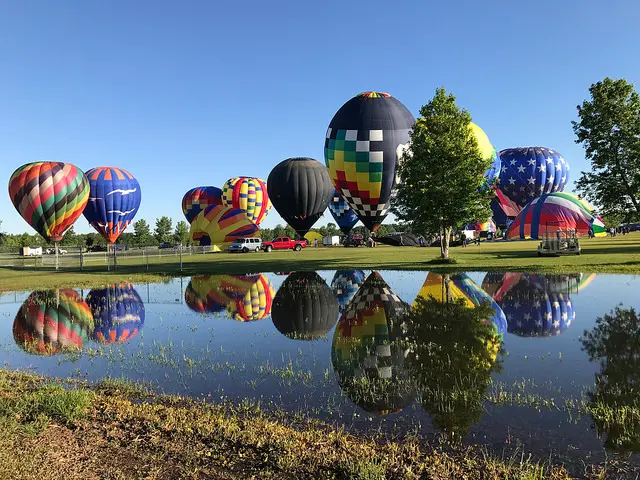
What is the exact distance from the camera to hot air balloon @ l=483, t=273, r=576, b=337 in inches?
432

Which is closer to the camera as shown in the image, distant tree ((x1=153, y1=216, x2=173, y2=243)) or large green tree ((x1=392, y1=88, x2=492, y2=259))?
large green tree ((x1=392, y1=88, x2=492, y2=259))

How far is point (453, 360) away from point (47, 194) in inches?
1627

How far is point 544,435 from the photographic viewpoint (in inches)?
211

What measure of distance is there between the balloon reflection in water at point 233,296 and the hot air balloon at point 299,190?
35.6 m

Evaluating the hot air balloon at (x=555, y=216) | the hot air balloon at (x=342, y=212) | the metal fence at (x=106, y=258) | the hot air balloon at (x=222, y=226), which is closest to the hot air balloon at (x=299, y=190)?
→ the hot air balloon at (x=222, y=226)

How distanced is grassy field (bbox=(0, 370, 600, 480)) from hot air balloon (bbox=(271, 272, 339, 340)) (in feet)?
17.2

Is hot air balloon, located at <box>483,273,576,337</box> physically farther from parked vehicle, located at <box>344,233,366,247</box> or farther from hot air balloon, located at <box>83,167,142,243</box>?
parked vehicle, located at <box>344,233,366,247</box>

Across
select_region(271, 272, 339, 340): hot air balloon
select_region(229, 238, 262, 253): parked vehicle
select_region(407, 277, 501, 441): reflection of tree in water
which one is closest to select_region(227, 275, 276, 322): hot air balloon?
select_region(271, 272, 339, 340): hot air balloon

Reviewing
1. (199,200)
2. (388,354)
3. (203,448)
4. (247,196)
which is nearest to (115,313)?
(388,354)

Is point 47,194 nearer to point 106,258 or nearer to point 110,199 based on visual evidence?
point 106,258

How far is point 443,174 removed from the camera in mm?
29109

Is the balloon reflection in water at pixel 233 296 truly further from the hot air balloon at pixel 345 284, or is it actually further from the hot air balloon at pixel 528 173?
the hot air balloon at pixel 528 173

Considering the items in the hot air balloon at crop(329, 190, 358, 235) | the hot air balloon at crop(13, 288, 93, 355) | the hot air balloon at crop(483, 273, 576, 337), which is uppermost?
the hot air balloon at crop(329, 190, 358, 235)

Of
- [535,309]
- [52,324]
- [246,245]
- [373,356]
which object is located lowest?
[52,324]
